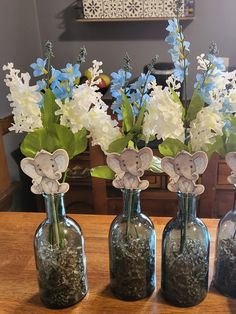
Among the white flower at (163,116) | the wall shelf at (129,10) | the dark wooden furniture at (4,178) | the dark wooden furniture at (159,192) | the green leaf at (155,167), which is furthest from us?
→ the wall shelf at (129,10)

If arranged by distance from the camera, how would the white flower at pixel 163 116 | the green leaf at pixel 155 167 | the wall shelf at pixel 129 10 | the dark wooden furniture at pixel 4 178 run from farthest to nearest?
1. the wall shelf at pixel 129 10
2. the dark wooden furniture at pixel 4 178
3. the green leaf at pixel 155 167
4. the white flower at pixel 163 116

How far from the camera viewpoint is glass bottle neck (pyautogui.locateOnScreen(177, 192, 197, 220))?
702 millimetres

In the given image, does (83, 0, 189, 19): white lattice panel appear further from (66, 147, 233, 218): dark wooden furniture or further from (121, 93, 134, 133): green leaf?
(121, 93, 134, 133): green leaf

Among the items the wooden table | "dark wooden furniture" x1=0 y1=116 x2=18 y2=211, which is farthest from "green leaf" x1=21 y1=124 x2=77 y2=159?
"dark wooden furniture" x1=0 y1=116 x2=18 y2=211

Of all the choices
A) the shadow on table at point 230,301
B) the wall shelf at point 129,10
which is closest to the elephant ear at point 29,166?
the shadow on table at point 230,301

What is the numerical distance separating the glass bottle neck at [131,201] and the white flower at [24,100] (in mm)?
216

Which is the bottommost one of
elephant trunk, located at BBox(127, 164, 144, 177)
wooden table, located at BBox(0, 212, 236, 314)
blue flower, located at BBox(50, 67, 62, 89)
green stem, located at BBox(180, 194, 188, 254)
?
wooden table, located at BBox(0, 212, 236, 314)

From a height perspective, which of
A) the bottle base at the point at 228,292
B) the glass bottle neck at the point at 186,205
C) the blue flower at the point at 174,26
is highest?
the blue flower at the point at 174,26

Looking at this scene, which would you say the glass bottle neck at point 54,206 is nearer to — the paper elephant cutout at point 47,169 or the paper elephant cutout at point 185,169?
the paper elephant cutout at point 47,169

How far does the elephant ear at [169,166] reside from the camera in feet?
2.23

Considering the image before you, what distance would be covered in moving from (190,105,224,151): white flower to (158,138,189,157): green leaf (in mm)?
22

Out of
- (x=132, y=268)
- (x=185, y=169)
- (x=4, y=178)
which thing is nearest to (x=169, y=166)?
(x=185, y=169)

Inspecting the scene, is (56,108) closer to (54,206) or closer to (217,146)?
(54,206)

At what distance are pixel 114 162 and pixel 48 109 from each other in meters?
0.16
